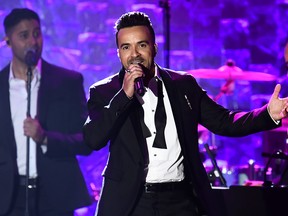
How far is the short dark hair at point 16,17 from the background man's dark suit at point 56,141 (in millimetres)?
415

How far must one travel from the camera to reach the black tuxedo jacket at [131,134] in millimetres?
3457

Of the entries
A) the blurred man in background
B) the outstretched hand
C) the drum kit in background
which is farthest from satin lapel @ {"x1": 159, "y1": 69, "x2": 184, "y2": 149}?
the drum kit in background

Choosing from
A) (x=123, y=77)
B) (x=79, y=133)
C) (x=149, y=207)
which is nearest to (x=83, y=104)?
(x=79, y=133)

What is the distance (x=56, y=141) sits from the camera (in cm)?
564

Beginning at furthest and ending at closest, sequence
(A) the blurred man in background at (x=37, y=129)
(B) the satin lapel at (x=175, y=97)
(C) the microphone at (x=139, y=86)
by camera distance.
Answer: (A) the blurred man in background at (x=37, y=129) < (B) the satin lapel at (x=175, y=97) < (C) the microphone at (x=139, y=86)

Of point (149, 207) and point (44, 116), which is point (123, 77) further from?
point (44, 116)

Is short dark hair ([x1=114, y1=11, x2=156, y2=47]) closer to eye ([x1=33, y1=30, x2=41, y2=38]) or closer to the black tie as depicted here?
the black tie

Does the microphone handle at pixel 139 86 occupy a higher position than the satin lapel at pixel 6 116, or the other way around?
the microphone handle at pixel 139 86

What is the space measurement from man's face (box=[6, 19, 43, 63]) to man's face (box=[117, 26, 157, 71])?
2.28 metres

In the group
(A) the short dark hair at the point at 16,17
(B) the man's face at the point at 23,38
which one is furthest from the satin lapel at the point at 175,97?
(A) the short dark hair at the point at 16,17

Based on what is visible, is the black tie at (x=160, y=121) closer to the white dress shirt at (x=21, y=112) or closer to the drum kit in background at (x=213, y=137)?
the white dress shirt at (x=21, y=112)

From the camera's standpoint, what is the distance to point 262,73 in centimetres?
711

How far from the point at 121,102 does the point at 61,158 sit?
2451 mm

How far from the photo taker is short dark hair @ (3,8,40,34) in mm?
5906
